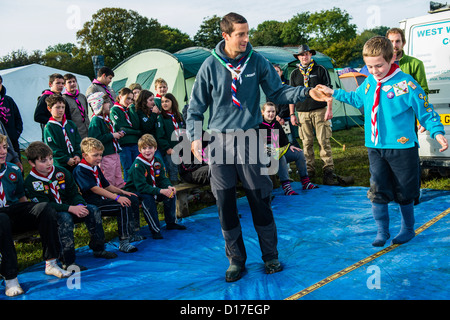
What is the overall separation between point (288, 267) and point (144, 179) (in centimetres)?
212

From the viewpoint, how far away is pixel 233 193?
10.7 feet

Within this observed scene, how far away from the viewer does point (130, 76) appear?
12492 millimetres

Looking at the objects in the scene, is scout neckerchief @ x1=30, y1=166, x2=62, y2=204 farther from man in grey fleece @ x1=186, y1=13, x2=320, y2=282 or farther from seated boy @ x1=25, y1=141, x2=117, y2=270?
man in grey fleece @ x1=186, y1=13, x2=320, y2=282

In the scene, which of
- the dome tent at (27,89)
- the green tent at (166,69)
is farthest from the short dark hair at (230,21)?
the dome tent at (27,89)

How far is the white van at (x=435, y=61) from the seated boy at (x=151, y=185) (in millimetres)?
3654

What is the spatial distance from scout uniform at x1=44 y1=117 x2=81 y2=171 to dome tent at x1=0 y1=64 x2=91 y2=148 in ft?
38.3

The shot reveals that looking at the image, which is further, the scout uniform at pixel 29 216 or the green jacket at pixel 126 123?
the green jacket at pixel 126 123

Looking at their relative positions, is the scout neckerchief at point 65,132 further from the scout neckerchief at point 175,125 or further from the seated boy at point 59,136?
the scout neckerchief at point 175,125

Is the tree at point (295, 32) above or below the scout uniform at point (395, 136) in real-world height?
above

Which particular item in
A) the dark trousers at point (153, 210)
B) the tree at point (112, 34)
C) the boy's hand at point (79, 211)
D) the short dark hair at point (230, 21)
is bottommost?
the dark trousers at point (153, 210)

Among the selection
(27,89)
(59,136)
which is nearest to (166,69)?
(59,136)

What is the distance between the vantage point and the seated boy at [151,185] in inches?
184

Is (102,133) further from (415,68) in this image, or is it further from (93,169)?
(415,68)

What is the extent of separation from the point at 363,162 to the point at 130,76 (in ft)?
25.2
